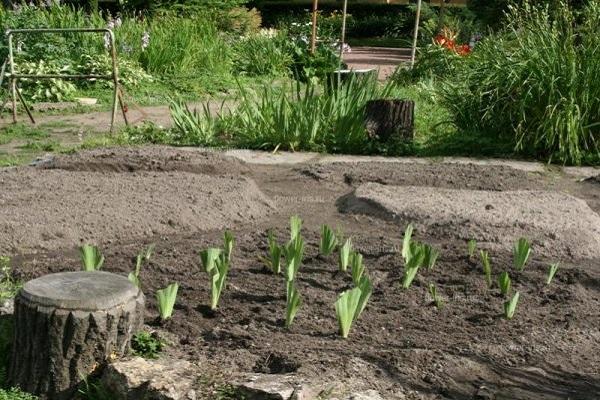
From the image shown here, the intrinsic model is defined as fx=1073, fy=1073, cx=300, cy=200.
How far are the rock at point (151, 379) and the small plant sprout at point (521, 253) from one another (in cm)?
205

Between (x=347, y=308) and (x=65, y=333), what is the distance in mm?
1058

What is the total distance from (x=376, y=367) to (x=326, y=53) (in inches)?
585

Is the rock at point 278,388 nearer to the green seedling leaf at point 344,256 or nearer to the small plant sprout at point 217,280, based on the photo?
the small plant sprout at point 217,280

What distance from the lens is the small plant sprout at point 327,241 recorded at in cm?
534

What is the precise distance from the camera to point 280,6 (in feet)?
148

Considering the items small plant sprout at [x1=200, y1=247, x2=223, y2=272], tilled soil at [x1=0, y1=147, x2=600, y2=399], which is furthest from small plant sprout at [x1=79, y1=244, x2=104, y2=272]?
small plant sprout at [x1=200, y1=247, x2=223, y2=272]

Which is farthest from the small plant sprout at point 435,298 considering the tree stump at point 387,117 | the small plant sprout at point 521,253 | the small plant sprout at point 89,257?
the tree stump at point 387,117

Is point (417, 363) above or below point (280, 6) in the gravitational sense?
above

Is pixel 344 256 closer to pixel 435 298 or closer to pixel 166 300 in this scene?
pixel 435 298

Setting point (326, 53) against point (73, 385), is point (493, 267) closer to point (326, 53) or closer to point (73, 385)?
point (73, 385)

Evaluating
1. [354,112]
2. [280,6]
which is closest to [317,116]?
[354,112]

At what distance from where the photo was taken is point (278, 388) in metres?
3.46

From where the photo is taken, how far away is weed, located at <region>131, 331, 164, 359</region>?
13.0 feet

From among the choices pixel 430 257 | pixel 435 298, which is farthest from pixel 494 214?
pixel 435 298
